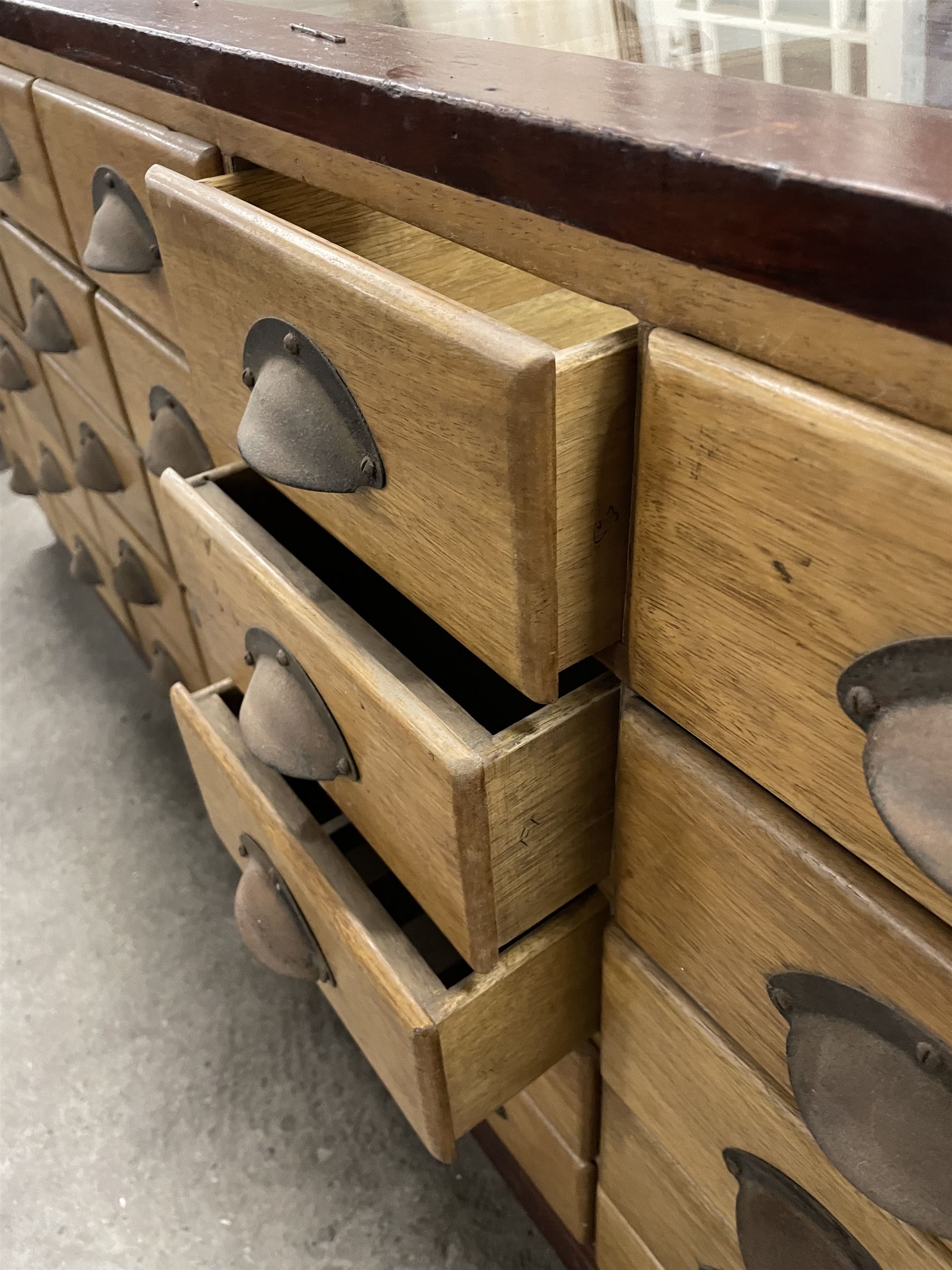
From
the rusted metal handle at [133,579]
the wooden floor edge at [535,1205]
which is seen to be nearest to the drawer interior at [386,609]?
the wooden floor edge at [535,1205]

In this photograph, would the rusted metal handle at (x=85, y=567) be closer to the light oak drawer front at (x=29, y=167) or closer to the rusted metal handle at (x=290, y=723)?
the light oak drawer front at (x=29, y=167)

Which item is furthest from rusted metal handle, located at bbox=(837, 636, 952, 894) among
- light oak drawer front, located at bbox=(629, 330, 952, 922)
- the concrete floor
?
the concrete floor

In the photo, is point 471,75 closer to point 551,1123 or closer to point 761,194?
point 761,194

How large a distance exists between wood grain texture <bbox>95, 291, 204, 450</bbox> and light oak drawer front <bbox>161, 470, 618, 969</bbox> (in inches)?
6.1

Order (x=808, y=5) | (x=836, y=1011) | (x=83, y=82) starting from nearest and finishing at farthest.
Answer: (x=836, y=1011) < (x=808, y=5) < (x=83, y=82)

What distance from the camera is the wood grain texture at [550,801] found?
406 mm

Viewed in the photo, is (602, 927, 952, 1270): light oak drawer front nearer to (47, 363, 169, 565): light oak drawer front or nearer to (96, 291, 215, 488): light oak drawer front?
(96, 291, 215, 488): light oak drawer front

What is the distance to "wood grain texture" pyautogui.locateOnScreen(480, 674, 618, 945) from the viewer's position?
0.41 metres

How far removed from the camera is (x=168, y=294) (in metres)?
0.65

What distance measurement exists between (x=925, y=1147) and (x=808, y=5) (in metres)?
0.48

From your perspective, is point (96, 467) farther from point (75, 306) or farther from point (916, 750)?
point (916, 750)

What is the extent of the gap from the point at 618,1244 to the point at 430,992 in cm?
33

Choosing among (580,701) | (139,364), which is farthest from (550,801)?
(139,364)

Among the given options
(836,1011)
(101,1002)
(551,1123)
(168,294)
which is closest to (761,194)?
(836,1011)
